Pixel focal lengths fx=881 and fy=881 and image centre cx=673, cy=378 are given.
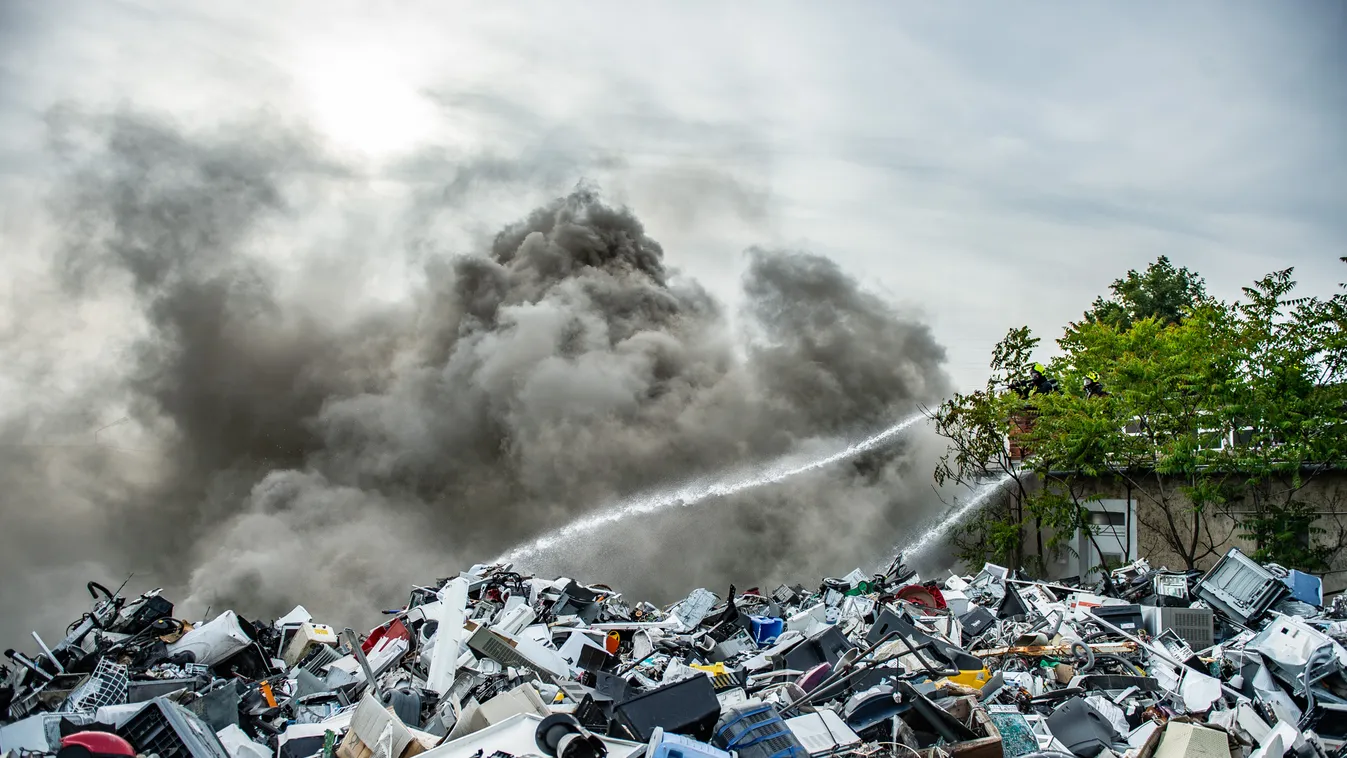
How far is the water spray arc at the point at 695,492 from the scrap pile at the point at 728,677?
11.6 meters

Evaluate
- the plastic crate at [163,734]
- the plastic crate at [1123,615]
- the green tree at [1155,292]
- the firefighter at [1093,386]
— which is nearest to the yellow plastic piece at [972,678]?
the plastic crate at [1123,615]

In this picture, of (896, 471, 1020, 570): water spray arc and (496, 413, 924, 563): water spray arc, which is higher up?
(496, 413, 924, 563): water spray arc

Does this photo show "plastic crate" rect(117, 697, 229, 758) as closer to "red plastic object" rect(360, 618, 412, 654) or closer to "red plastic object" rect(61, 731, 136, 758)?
"red plastic object" rect(61, 731, 136, 758)

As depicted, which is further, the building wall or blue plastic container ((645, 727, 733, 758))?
the building wall

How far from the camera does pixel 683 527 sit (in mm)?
27453

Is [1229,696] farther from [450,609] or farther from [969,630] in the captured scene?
[450,609]

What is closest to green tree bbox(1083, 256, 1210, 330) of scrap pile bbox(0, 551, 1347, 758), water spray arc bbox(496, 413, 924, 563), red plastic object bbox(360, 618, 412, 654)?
water spray arc bbox(496, 413, 924, 563)

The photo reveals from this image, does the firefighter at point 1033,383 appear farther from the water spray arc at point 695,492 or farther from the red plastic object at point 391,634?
the red plastic object at point 391,634

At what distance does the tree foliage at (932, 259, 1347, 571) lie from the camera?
16.9 metres

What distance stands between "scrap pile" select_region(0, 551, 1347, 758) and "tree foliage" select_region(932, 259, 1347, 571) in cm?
368

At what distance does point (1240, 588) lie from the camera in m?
12.2

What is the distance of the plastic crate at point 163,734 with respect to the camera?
6656mm

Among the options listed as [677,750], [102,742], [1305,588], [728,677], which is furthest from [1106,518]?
[102,742]

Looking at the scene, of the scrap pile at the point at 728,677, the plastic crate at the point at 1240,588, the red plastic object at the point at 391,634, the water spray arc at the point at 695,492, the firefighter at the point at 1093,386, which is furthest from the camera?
the water spray arc at the point at 695,492
